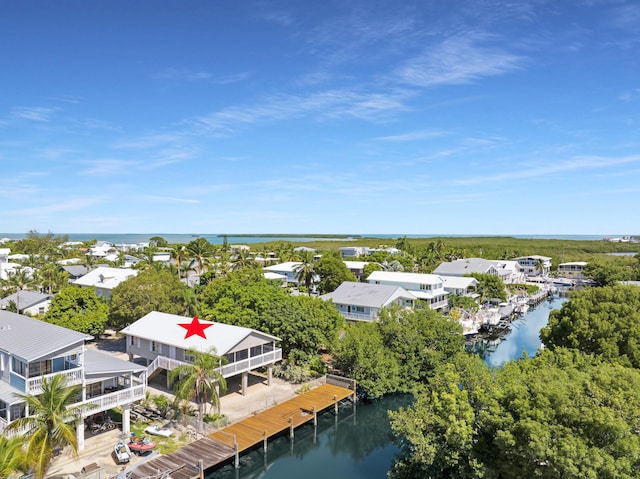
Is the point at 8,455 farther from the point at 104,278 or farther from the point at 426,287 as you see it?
the point at 426,287

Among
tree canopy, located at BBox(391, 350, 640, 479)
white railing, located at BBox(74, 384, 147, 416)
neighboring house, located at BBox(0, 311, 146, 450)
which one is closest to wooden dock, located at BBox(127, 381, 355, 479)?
white railing, located at BBox(74, 384, 147, 416)

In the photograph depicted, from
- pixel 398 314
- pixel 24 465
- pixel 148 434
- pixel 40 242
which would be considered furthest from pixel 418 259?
pixel 40 242

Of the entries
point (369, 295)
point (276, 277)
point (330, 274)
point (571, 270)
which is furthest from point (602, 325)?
point (571, 270)

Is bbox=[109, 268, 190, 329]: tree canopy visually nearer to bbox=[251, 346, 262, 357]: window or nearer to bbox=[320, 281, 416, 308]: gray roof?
bbox=[251, 346, 262, 357]: window

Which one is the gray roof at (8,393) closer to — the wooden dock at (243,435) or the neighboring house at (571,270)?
the wooden dock at (243,435)

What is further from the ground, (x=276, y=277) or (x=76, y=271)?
(x=76, y=271)

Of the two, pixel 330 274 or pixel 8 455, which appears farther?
pixel 330 274
